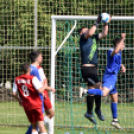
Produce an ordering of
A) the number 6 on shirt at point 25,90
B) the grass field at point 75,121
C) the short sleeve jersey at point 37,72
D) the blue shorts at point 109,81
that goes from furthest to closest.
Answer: the grass field at point 75,121 → the blue shorts at point 109,81 → the short sleeve jersey at point 37,72 → the number 6 on shirt at point 25,90

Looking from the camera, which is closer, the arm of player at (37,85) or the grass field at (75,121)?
the arm of player at (37,85)

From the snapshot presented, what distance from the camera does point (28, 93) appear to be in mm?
6387

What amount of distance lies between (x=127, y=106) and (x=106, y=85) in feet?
14.6

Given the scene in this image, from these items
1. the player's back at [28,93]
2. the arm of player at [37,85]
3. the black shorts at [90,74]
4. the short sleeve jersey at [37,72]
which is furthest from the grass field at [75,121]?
the arm of player at [37,85]

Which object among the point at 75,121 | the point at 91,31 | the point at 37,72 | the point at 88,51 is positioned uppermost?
the point at 91,31

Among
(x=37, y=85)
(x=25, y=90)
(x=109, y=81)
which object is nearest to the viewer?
(x=37, y=85)

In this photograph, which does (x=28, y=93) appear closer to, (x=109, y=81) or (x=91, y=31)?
(x=91, y=31)

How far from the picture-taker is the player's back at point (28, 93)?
6344 mm

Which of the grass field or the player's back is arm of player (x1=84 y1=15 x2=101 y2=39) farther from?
the grass field

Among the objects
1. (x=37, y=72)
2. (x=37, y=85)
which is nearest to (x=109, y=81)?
(x=37, y=72)

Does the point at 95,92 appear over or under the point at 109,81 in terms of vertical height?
under

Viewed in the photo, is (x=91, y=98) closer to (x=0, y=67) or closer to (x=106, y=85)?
(x=106, y=85)

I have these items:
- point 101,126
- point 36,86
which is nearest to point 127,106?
point 101,126

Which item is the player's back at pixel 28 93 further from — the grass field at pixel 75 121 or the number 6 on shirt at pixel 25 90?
the grass field at pixel 75 121
